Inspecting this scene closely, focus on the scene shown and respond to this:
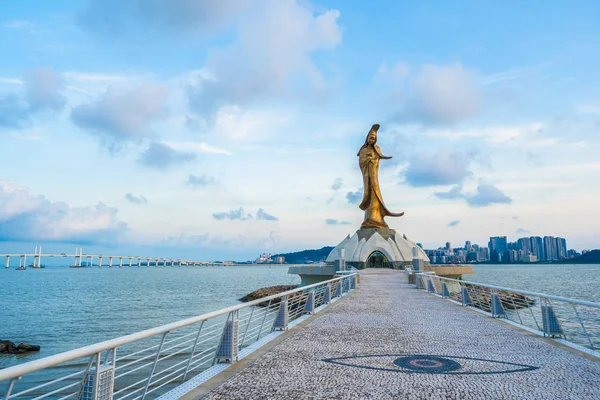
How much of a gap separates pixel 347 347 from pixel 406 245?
3533 cm

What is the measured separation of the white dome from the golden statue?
6.19ft

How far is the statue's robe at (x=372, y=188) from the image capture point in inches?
1773

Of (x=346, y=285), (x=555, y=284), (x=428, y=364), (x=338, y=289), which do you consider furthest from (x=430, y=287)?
(x=555, y=284)

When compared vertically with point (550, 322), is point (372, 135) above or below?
above

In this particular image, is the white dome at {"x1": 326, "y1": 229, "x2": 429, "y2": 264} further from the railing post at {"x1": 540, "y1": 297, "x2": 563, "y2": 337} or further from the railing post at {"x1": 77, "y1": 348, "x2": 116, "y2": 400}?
the railing post at {"x1": 77, "y1": 348, "x2": 116, "y2": 400}

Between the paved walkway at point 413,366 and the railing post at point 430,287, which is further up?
the railing post at point 430,287

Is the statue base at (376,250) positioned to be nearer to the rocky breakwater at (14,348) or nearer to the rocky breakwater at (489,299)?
the rocky breakwater at (489,299)

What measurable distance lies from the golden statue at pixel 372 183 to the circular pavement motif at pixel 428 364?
126 ft

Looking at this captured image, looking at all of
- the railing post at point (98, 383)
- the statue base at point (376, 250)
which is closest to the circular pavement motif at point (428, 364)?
the railing post at point (98, 383)

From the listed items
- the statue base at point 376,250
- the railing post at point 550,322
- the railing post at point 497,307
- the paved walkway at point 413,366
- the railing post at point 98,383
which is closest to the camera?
the railing post at point 98,383

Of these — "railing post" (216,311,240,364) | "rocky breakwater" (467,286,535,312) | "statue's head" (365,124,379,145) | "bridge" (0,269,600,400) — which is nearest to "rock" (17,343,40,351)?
"bridge" (0,269,600,400)

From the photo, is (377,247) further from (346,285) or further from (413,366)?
(413,366)

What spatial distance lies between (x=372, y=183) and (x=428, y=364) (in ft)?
129

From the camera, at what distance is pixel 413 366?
6.17 m
